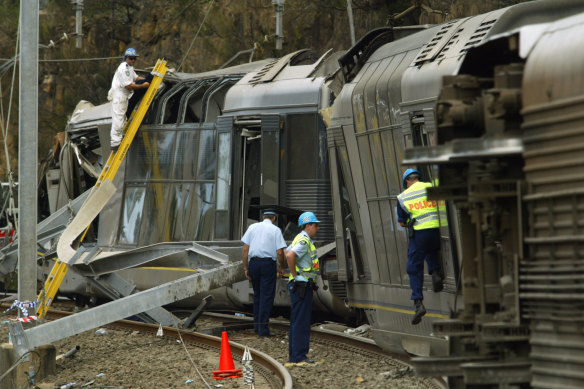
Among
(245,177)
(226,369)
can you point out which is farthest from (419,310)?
(245,177)

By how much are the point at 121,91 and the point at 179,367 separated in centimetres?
651

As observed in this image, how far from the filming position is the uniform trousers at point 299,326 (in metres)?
11.2

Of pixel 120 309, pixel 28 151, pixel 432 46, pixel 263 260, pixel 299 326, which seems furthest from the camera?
pixel 263 260

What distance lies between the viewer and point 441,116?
Result: 6477 mm

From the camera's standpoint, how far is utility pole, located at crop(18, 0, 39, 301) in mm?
11750

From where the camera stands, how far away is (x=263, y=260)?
13531 mm

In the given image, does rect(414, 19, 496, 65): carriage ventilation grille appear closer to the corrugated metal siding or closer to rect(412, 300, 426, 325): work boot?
rect(412, 300, 426, 325): work boot

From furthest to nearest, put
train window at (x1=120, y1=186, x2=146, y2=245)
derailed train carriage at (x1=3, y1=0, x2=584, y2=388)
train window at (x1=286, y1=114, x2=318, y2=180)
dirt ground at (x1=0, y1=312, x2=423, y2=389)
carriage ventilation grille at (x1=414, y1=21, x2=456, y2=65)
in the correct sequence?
train window at (x1=120, y1=186, x2=146, y2=245), train window at (x1=286, y1=114, x2=318, y2=180), dirt ground at (x1=0, y1=312, x2=423, y2=389), carriage ventilation grille at (x1=414, y1=21, x2=456, y2=65), derailed train carriage at (x1=3, y1=0, x2=584, y2=388)

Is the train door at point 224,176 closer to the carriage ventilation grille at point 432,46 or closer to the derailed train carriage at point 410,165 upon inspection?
the derailed train carriage at point 410,165

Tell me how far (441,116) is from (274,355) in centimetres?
641

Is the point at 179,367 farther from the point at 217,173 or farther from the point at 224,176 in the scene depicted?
the point at 217,173

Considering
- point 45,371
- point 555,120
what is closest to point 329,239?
point 45,371

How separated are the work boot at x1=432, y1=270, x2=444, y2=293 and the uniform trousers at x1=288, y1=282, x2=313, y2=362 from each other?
2.10 meters

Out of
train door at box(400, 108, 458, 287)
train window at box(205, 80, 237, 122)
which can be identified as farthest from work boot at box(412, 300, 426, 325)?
train window at box(205, 80, 237, 122)
